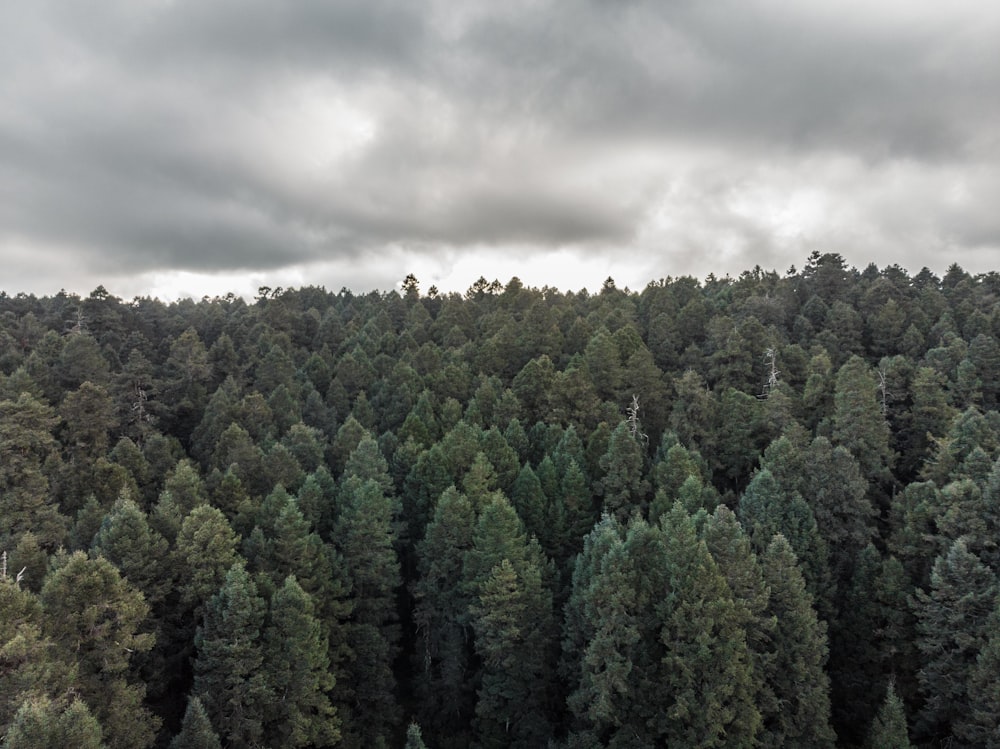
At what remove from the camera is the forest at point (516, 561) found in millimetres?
Result: 31328

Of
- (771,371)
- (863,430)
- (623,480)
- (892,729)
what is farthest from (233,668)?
(771,371)

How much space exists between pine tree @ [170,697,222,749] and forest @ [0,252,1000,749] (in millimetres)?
162

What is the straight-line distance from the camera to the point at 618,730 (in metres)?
33.7

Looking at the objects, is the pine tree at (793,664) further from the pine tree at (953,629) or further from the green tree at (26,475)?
the green tree at (26,475)

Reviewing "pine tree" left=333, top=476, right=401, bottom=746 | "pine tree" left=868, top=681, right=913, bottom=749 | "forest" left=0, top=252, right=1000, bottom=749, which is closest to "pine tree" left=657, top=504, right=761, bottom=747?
"forest" left=0, top=252, right=1000, bottom=749

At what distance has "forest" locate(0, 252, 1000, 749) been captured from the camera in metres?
31.3

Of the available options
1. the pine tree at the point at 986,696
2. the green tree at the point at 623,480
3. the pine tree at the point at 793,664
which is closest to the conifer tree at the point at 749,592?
the pine tree at the point at 793,664

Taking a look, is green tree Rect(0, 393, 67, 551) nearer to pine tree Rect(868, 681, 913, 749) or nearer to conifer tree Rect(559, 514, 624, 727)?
conifer tree Rect(559, 514, 624, 727)

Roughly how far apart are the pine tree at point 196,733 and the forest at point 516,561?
0.16m

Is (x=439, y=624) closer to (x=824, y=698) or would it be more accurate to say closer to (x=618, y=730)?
(x=618, y=730)

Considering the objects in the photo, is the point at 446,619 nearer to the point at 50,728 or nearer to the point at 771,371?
the point at 50,728

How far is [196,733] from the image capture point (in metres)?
26.6

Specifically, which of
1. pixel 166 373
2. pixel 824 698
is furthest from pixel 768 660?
pixel 166 373

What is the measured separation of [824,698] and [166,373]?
71160 mm
